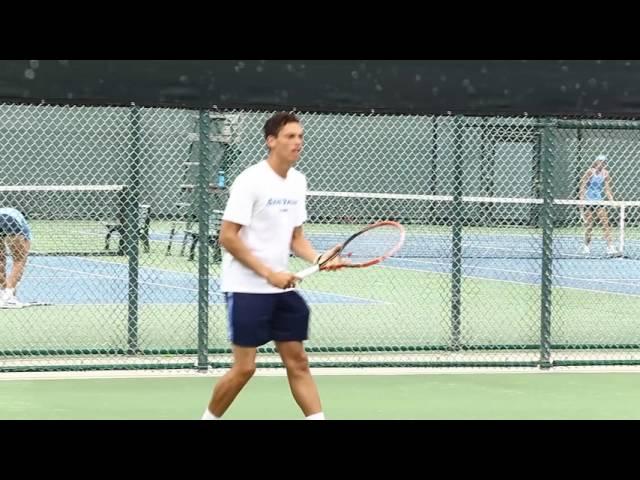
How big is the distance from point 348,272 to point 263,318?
10.3 meters

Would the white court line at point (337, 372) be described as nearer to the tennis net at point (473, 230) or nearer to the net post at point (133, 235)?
the net post at point (133, 235)

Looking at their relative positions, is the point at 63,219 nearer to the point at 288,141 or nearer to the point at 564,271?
the point at 564,271

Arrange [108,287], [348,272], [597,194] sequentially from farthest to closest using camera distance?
[597,194] < [348,272] < [108,287]

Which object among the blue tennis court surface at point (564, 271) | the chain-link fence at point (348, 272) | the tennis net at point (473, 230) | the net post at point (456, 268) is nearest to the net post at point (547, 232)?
the chain-link fence at point (348, 272)

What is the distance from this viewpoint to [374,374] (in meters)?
9.05

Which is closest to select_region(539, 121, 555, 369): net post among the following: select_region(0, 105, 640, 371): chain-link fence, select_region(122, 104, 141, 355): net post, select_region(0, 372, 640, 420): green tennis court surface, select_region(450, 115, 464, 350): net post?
select_region(0, 105, 640, 371): chain-link fence

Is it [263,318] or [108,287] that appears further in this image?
[108,287]

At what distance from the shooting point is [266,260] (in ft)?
20.3

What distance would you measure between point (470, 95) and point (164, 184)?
51.4 ft

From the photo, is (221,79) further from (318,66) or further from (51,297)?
(51,297)

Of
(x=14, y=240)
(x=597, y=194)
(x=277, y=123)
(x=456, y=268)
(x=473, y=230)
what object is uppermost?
(x=597, y=194)

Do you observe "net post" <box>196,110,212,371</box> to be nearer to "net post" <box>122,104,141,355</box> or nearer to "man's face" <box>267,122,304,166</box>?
"net post" <box>122,104,141,355</box>

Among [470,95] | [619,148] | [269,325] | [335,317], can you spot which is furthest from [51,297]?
[619,148]

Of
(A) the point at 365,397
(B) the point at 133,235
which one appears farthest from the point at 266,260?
(B) the point at 133,235
